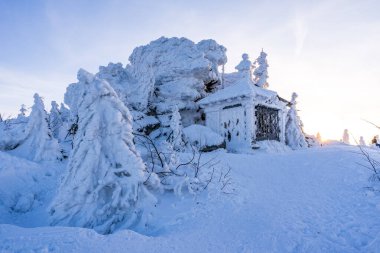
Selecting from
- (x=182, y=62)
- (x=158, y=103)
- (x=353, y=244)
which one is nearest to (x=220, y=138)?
(x=158, y=103)

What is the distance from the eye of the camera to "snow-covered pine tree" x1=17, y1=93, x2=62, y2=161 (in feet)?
38.7

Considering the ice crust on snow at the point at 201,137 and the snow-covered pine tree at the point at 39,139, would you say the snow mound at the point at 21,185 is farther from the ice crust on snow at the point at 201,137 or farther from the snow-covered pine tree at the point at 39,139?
the ice crust on snow at the point at 201,137

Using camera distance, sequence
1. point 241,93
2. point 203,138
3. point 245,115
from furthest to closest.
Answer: point 245,115
point 241,93
point 203,138

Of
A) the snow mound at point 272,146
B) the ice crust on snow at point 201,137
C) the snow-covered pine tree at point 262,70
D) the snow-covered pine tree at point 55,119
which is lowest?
the snow mound at point 272,146

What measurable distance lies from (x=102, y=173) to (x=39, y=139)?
5.97m

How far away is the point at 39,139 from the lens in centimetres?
1216

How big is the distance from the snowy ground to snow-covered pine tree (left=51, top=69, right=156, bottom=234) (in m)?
0.73

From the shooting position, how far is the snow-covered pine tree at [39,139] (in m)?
11.8

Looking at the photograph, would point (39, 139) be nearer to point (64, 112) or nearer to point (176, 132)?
point (176, 132)

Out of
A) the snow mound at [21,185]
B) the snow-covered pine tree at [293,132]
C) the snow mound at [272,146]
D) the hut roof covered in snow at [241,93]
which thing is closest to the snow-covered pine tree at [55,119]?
the hut roof covered in snow at [241,93]

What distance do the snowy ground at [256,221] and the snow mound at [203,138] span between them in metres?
9.28

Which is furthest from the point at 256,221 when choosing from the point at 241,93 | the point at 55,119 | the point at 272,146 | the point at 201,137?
the point at 55,119

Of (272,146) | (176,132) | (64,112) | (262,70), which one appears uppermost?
(262,70)

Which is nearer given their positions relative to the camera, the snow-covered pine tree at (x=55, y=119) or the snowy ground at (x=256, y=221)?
the snowy ground at (x=256, y=221)
